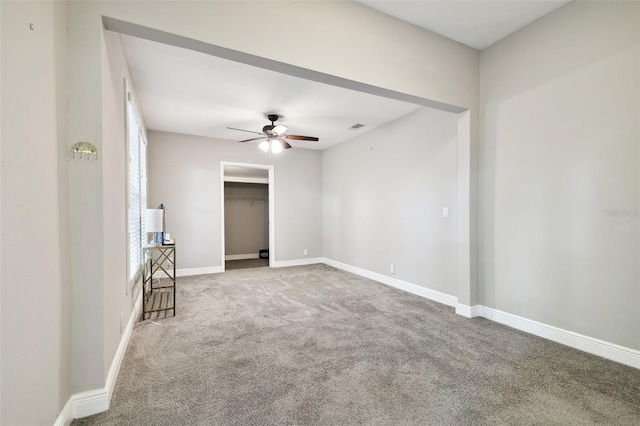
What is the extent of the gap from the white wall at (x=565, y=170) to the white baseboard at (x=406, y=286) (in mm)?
585

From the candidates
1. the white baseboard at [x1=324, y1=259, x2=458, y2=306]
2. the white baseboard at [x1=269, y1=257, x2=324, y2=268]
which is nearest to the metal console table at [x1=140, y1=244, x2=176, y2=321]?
the white baseboard at [x1=269, y1=257, x2=324, y2=268]

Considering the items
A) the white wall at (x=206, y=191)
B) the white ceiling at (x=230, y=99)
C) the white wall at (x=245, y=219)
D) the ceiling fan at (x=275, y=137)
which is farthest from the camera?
the white wall at (x=245, y=219)

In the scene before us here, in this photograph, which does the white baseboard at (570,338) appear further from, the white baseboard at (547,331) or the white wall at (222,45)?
the white wall at (222,45)

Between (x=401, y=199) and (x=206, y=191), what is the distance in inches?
147

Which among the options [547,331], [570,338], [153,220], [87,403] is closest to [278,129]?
[153,220]

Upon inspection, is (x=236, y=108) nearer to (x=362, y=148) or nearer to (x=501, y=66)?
(x=362, y=148)

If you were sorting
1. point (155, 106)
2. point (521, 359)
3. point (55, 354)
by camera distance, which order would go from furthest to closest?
1. point (155, 106)
2. point (521, 359)
3. point (55, 354)

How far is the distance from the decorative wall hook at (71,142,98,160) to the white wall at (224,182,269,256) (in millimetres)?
6569

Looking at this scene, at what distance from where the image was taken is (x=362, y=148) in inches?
223

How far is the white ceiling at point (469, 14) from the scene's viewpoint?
2.57m

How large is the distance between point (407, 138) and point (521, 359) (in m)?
3.22

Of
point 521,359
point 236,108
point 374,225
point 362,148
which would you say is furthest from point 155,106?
point 521,359

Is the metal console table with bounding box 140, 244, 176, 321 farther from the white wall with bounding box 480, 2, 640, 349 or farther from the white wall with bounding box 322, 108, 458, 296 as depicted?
the white wall with bounding box 480, 2, 640, 349

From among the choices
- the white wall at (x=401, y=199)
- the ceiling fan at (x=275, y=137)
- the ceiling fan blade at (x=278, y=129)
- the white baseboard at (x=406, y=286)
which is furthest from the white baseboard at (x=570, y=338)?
the ceiling fan blade at (x=278, y=129)
